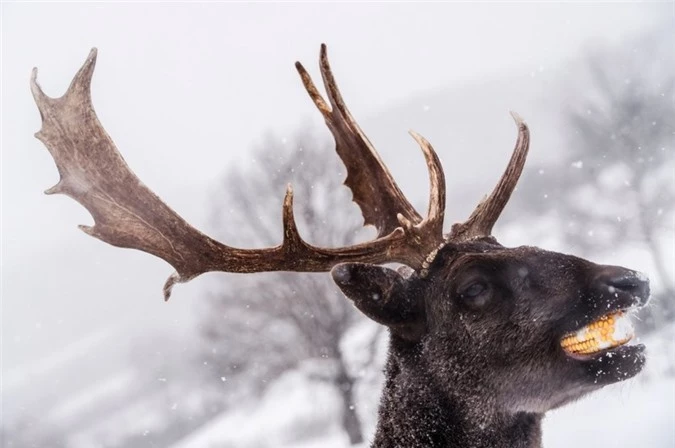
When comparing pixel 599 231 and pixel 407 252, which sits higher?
pixel 599 231

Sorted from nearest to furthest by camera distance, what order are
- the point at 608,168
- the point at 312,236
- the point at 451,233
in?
1. the point at 451,233
2. the point at 312,236
3. the point at 608,168

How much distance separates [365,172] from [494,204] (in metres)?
0.98

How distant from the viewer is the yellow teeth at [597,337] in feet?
12.1

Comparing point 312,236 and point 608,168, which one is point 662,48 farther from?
point 312,236

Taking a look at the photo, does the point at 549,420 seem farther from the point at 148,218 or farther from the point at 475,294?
the point at 148,218

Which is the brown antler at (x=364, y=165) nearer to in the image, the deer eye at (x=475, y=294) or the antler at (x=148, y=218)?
the antler at (x=148, y=218)

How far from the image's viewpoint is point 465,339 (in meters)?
3.95

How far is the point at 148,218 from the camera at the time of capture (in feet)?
13.9

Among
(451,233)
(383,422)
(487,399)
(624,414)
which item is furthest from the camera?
(624,414)

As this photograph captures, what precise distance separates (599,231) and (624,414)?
31.2ft

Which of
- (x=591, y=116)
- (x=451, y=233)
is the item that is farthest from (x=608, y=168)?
(x=451, y=233)

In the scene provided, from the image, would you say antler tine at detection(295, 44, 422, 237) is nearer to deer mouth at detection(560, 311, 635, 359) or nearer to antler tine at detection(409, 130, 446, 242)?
antler tine at detection(409, 130, 446, 242)

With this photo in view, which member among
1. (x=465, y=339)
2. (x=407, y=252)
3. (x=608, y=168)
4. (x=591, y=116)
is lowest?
(x=465, y=339)

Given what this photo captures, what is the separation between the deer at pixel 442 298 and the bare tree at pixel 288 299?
14.9 meters
